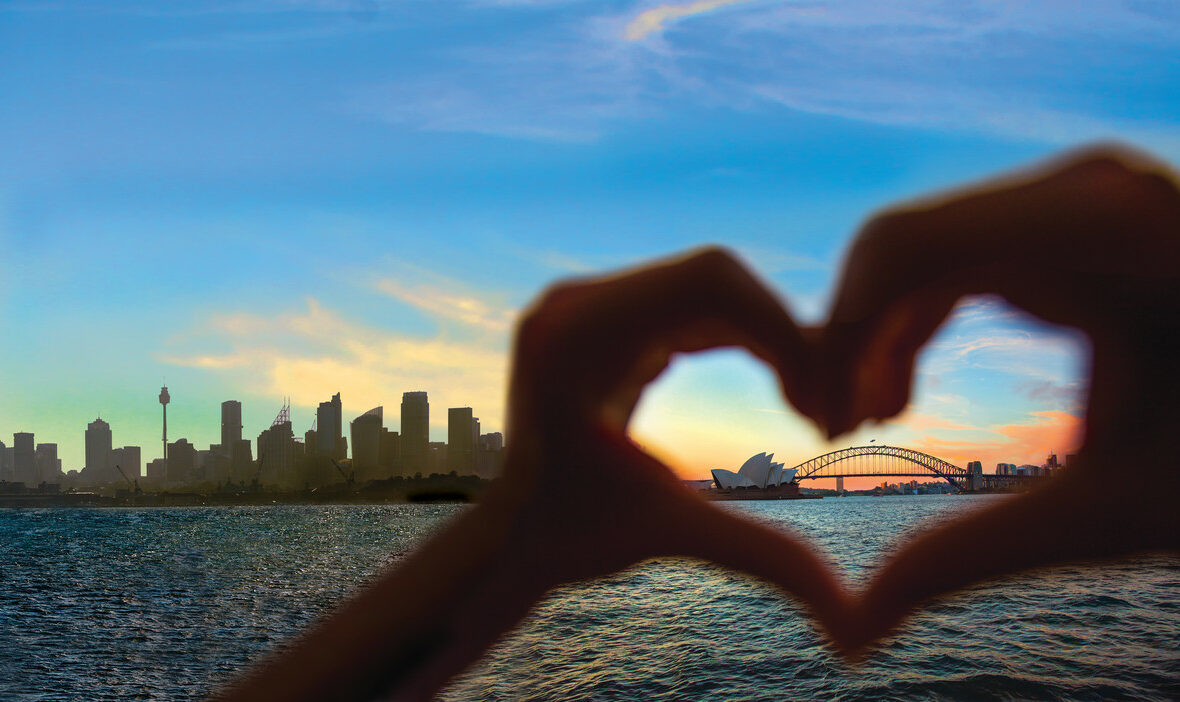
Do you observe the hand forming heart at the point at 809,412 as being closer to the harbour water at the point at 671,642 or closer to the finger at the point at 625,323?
the finger at the point at 625,323

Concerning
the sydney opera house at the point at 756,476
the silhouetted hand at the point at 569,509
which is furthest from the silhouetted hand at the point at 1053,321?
the sydney opera house at the point at 756,476

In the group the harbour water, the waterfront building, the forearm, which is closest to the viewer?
the forearm

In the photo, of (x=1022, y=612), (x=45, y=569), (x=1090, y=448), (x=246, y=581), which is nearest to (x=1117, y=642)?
(x=1022, y=612)

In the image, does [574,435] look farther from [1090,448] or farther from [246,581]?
[246,581]

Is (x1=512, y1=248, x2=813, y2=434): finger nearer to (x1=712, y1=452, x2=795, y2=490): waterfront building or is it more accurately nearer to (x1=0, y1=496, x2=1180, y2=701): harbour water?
(x1=0, y1=496, x2=1180, y2=701): harbour water

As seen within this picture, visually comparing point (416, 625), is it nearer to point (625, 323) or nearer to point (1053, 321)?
point (625, 323)

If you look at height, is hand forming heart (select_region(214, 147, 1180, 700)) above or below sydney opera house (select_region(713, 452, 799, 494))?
above

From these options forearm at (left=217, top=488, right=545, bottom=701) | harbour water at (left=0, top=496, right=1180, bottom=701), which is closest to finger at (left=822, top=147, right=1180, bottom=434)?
forearm at (left=217, top=488, right=545, bottom=701)
